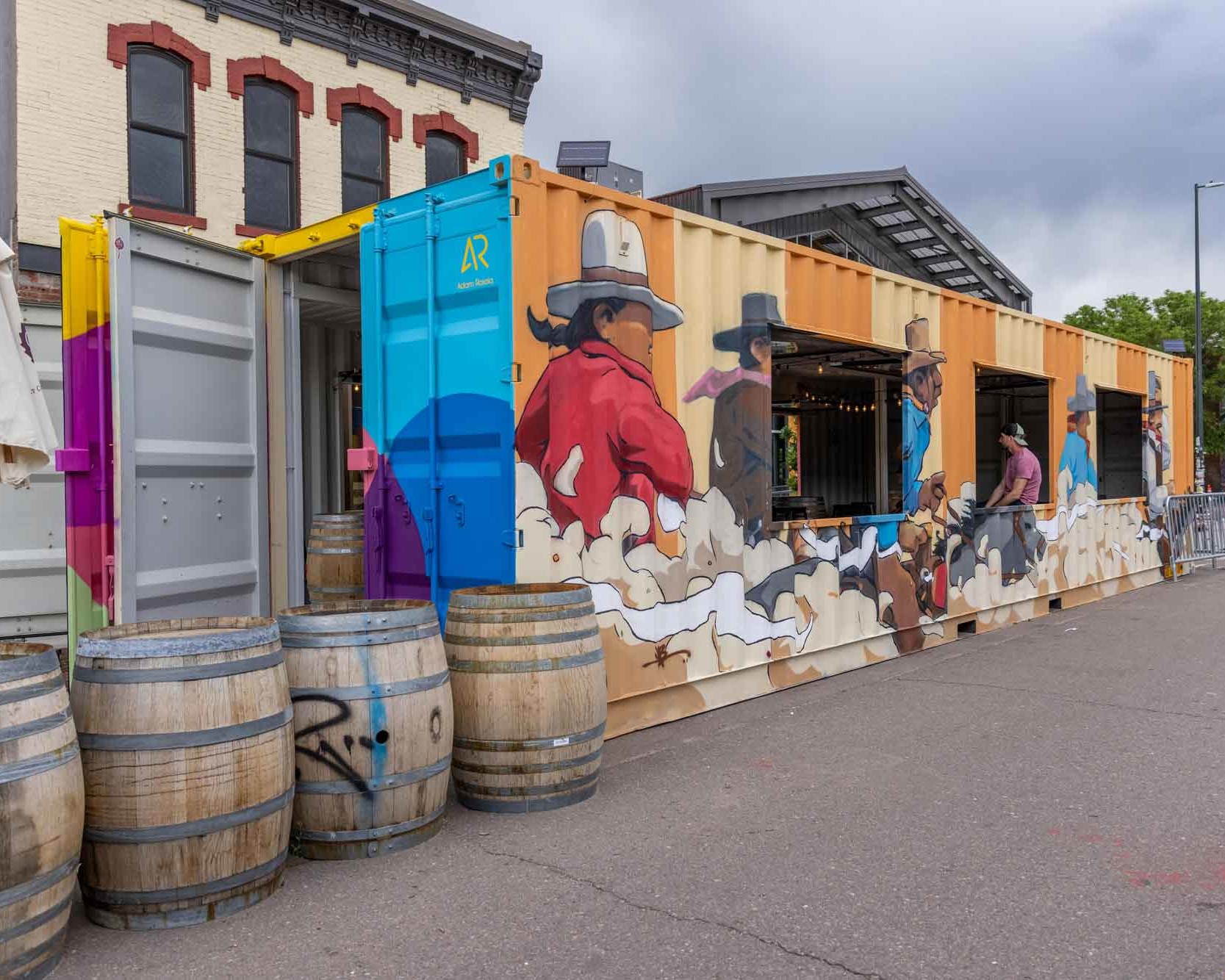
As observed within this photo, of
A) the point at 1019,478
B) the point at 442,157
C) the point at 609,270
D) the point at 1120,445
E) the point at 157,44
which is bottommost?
the point at 1019,478

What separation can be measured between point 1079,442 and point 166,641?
11224 mm

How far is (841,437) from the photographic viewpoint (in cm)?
1877

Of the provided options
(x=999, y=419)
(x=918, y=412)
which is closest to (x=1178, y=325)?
(x=999, y=419)

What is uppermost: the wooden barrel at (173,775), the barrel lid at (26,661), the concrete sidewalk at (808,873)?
the barrel lid at (26,661)

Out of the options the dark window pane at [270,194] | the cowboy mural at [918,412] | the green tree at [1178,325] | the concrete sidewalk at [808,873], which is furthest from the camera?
the green tree at [1178,325]

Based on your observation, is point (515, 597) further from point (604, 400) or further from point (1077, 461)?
point (1077, 461)

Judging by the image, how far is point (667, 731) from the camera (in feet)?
21.4

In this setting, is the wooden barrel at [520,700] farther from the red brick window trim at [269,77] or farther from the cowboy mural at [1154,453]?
the cowboy mural at [1154,453]

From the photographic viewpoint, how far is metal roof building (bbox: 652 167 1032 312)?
15.0 m

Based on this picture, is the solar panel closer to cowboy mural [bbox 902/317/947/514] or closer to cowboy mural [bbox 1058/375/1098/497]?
cowboy mural [bbox 902/317/947/514]

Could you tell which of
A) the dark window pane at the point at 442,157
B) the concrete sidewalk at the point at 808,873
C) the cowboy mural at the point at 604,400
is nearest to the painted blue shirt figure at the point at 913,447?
the concrete sidewalk at the point at 808,873

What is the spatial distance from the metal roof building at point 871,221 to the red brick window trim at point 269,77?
16.3 ft

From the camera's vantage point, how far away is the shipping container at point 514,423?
586 centimetres

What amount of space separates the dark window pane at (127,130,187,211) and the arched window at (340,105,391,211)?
2.22m
